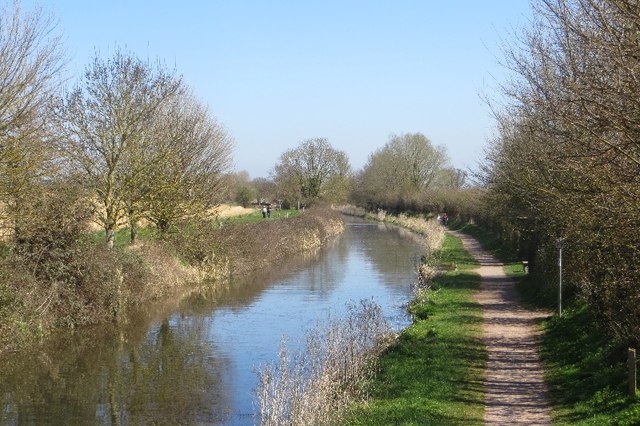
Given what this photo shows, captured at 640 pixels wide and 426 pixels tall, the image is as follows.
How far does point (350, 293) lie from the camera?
2884 centimetres

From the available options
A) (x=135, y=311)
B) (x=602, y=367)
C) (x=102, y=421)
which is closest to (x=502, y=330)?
(x=602, y=367)

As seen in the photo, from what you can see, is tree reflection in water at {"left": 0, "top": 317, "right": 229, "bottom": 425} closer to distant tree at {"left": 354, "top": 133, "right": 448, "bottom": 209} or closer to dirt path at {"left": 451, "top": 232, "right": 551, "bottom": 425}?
dirt path at {"left": 451, "top": 232, "right": 551, "bottom": 425}

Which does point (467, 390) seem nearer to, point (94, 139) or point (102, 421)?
point (102, 421)

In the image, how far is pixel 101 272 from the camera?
74.4ft

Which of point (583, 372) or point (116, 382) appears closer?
point (583, 372)

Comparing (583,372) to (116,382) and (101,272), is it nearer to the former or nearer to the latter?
(116,382)

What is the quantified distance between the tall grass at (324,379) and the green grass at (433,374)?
35 cm

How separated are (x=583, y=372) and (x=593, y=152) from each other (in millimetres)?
4882

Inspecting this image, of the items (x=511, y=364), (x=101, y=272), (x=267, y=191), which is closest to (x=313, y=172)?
(x=267, y=191)

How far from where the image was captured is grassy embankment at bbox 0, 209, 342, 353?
19.3 m

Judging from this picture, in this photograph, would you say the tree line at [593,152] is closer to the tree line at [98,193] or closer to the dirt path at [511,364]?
the dirt path at [511,364]

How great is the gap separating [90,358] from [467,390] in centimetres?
Answer: 986

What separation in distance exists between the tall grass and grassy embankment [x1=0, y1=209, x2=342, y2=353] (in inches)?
276

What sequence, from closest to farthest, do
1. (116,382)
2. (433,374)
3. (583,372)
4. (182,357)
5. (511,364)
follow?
1. (583,372)
2. (433,374)
3. (511,364)
4. (116,382)
5. (182,357)
